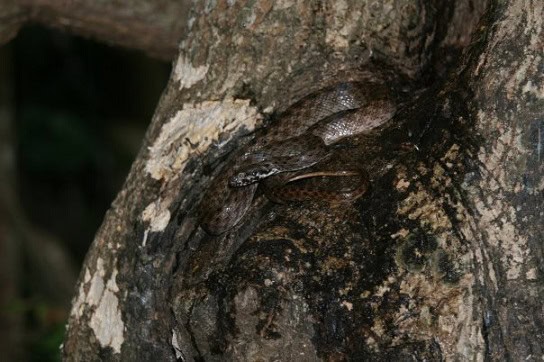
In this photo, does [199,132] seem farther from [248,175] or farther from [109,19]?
[109,19]

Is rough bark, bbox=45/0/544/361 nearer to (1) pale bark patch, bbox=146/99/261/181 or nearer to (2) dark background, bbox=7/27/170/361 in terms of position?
(1) pale bark patch, bbox=146/99/261/181

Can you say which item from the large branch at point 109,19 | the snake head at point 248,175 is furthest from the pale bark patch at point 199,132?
the large branch at point 109,19

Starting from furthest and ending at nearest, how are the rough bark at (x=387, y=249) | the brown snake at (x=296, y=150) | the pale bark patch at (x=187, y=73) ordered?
the pale bark patch at (x=187, y=73)
the brown snake at (x=296, y=150)
the rough bark at (x=387, y=249)

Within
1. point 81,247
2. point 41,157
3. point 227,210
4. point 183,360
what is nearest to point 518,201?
point 227,210

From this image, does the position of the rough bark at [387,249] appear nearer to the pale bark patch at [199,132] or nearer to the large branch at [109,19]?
the pale bark patch at [199,132]

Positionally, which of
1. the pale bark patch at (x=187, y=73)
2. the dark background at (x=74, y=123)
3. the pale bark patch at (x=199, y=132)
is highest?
the dark background at (x=74, y=123)

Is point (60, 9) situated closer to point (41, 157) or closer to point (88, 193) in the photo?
point (41, 157)

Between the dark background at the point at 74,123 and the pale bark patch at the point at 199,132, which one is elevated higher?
the dark background at the point at 74,123

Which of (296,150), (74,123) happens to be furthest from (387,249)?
(74,123)

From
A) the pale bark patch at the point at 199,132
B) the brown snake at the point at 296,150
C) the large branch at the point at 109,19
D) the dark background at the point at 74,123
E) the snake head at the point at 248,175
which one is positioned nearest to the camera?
the brown snake at the point at 296,150
